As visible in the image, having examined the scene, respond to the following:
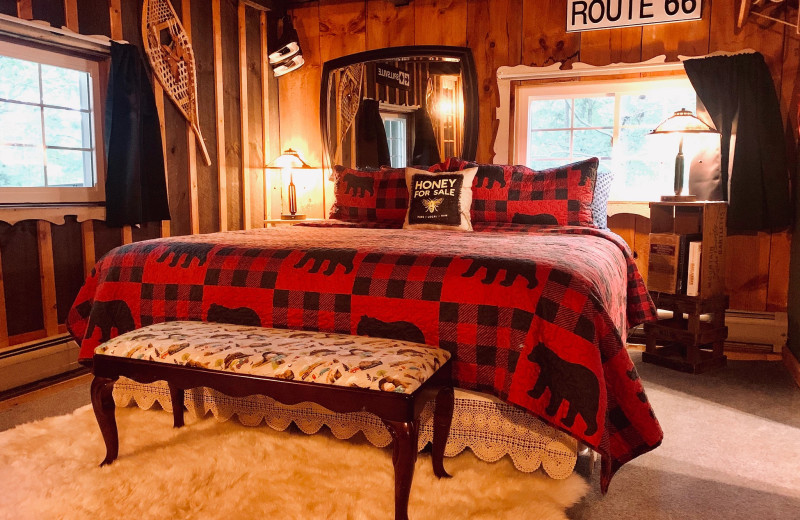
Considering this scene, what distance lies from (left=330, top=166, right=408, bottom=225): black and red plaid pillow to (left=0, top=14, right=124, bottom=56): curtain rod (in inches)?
55.5

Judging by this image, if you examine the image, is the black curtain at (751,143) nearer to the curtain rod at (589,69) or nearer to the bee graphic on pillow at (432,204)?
the curtain rod at (589,69)

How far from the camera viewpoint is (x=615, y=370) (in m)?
1.62

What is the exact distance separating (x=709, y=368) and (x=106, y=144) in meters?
3.29

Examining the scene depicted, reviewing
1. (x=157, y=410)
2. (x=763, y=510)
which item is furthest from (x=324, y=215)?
(x=763, y=510)

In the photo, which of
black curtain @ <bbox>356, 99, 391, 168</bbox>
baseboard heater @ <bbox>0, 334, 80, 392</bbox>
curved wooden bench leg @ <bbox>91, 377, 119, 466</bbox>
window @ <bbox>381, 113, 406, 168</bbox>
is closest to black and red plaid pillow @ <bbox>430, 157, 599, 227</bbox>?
window @ <bbox>381, 113, 406, 168</bbox>

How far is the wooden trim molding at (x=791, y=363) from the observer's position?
2.80 meters

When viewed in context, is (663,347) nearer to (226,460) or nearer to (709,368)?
(709,368)

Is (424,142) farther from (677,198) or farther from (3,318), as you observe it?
(3,318)

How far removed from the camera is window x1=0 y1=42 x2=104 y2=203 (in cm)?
286

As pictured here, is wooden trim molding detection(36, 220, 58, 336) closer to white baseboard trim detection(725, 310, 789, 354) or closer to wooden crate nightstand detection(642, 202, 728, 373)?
wooden crate nightstand detection(642, 202, 728, 373)

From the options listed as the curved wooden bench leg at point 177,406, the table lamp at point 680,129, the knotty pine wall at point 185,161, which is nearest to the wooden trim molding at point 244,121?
the knotty pine wall at point 185,161

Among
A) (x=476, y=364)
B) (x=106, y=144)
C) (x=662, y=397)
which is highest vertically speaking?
(x=106, y=144)

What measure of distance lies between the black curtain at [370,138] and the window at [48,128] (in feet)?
5.30

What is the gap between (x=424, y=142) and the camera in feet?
12.9
